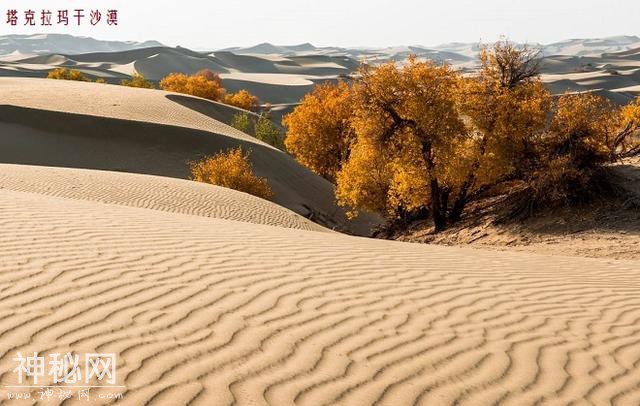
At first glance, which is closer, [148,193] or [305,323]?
[305,323]

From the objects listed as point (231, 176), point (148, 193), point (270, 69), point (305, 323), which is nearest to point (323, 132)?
point (231, 176)

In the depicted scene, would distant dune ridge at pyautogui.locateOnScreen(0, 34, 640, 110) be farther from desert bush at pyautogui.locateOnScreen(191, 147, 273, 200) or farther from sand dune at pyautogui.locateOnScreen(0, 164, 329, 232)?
sand dune at pyautogui.locateOnScreen(0, 164, 329, 232)

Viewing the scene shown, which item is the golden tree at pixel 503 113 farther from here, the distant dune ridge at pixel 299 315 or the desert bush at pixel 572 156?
the distant dune ridge at pixel 299 315

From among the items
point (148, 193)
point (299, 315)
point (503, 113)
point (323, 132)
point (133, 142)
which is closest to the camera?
point (299, 315)

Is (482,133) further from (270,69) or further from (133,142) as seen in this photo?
(270,69)

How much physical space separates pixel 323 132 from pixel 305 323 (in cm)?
2939

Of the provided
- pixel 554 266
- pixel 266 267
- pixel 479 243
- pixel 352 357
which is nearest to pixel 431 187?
pixel 479 243

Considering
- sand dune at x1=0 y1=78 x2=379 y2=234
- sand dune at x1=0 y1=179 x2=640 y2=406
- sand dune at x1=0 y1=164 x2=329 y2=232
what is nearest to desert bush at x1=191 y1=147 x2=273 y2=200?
sand dune at x1=0 y1=78 x2=379 y2=234

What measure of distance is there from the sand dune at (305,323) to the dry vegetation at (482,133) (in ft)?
35.2

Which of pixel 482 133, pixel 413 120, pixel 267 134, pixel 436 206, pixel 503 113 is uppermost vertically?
pixel 503 113

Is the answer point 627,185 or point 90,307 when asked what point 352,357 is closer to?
point 90,307

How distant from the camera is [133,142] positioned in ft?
99.9

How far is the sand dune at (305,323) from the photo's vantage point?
4086 millimetres

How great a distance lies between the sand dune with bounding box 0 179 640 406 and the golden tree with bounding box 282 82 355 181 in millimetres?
26043
